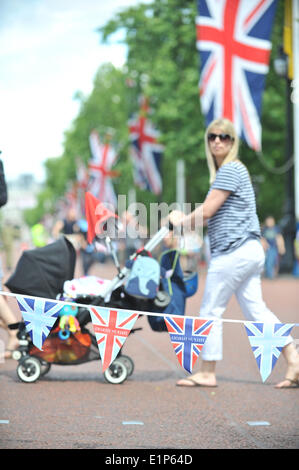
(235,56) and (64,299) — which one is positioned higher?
(235,56)

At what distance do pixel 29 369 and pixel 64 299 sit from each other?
0.57 meters

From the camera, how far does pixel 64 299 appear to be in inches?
241

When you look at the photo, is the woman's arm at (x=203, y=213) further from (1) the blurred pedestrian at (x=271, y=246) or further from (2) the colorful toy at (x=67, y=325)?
(1) the blurred pedestrian at (x=271, y=246)

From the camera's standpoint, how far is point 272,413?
5098 millimetres

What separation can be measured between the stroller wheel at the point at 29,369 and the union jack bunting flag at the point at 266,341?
196 cm

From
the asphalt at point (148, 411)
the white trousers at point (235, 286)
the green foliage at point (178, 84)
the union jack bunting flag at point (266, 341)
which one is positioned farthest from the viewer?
the green foliage at point (178, 84)

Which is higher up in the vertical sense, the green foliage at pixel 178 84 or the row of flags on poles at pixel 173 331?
the green foliage at pixel 178 84

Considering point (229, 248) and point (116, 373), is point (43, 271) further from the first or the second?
point (229, 248)

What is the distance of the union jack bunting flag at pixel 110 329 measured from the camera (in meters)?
4.96

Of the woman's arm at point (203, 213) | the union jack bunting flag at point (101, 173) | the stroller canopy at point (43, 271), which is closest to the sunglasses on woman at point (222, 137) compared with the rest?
the woman's arm at point (203, 213)

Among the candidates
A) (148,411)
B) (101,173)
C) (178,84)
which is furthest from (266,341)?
(101,173)

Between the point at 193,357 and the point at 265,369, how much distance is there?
446mm

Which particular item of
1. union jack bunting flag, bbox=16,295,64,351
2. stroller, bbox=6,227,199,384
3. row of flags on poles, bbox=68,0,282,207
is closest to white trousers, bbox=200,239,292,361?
stroller, bbox=6,227,199,384
